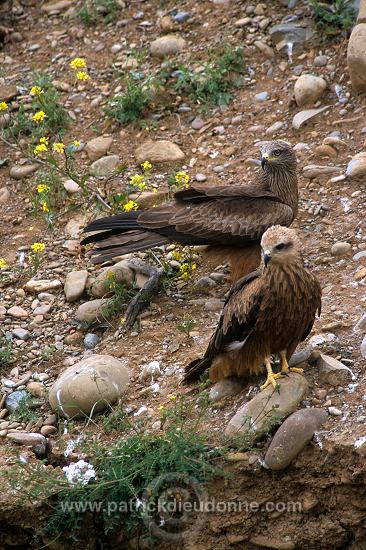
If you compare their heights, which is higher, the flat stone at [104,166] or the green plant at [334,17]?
the green plant at [334,17]

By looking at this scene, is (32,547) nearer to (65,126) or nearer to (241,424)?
(241,424)

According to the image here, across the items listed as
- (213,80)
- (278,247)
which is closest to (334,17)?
(213,80)

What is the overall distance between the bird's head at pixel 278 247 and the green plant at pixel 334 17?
3.51 m

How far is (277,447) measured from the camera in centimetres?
560

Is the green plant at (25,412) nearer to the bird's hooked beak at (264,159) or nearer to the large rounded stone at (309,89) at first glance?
the bird's hooked beak at (264,159)

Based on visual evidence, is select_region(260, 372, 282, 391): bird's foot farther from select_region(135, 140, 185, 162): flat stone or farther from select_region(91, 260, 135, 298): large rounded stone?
select_region(135, 140, 185, 162): flat stone

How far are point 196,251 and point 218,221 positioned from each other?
454mm

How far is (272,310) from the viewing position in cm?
576

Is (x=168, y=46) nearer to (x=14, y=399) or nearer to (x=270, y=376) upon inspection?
(x=14, y=399)

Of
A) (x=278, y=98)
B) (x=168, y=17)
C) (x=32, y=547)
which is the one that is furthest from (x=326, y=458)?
(x=168, y=17)

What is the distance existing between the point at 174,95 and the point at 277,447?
4.33 meters

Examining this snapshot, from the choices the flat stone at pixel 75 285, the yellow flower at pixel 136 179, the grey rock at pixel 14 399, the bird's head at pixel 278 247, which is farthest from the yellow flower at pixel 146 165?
the bird's head at pixel 278 247

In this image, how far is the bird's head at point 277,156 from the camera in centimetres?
749

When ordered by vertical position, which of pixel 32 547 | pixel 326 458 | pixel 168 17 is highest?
pixel 168 17
